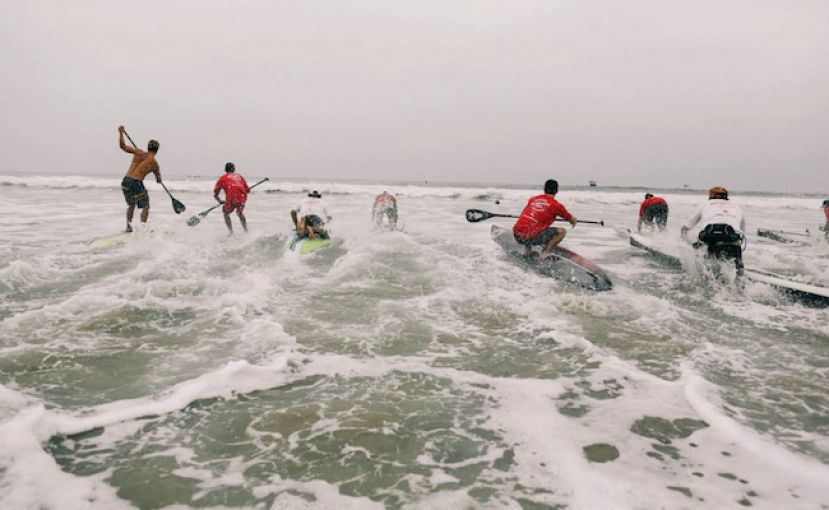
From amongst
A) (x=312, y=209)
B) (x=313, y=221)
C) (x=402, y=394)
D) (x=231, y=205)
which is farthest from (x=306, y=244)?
(x=402, y=394)

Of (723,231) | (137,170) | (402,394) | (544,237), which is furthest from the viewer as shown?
(137,170)

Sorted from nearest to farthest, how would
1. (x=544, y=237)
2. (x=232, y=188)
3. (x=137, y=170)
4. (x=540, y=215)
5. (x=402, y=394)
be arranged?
(x=402, y=394) < (x=540, y=215) < (x=544, y=237) < (x=137, y=170) < (x=232, y=188)

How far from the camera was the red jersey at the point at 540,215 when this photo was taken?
9094mm

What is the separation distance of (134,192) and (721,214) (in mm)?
13076

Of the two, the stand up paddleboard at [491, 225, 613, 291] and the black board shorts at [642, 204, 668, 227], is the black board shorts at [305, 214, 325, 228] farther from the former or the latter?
the black board shorts at [642, 204, 668, 227]

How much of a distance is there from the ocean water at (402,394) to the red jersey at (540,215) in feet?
5.52

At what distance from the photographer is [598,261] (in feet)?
36.6

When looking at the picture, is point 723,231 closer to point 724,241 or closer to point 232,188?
point 724,241

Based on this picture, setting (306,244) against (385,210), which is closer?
(306,244)

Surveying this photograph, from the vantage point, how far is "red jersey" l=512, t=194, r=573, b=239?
358 inches

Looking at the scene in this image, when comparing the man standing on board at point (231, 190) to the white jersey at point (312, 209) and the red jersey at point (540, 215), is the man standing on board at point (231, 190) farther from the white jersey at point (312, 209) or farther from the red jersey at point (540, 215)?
the red jersey at point (540, 215)

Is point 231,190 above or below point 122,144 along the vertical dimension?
below

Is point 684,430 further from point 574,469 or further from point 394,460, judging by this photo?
point 394,460

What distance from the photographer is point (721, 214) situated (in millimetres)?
7926
